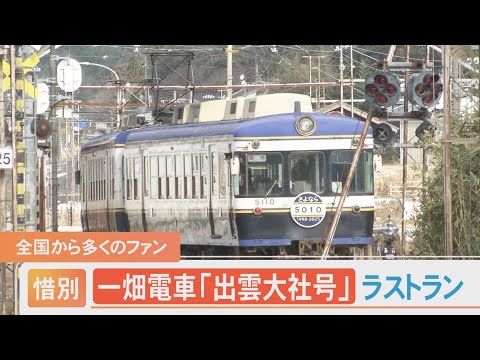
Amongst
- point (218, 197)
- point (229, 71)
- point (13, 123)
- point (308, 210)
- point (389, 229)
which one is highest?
point (229, 71)

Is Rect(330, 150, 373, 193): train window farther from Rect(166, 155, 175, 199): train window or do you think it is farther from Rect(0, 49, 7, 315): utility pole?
Rect(0, 49, 7, 315): utility pole

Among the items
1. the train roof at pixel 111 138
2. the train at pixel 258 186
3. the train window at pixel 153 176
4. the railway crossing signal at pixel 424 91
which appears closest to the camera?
the train at pixel 258 186

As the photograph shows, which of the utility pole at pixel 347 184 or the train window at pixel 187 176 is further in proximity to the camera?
the train window at pixel 187 176

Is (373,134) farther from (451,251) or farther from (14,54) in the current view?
(14,54)

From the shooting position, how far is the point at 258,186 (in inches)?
883

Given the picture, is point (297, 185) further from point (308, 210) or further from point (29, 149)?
point (29, 149)

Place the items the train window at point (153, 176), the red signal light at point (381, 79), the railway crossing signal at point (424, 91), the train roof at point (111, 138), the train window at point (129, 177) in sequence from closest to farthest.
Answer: the red signal light at point (381, 79) < the railway crossing signal at point (424, 91) < the train window at point (153, 176) < the train window at point (129, 177) < the train roof at point (111, 138)

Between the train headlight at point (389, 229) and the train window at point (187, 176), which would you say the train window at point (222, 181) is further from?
the train headlight at point (389, 229)

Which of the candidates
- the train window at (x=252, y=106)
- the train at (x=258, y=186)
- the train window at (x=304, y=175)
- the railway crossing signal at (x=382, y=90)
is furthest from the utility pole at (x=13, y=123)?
the railway crossing signal at (x=382, y=90)

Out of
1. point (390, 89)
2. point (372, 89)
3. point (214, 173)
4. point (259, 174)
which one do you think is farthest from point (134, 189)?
point (390, 89)

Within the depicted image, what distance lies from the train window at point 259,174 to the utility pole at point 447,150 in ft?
4.21

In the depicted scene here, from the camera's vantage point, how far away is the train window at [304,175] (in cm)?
2239

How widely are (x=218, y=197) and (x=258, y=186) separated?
0.36 metres

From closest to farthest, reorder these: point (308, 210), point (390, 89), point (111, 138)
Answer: point (308, 210) → point (390, 89) → point (111, 138)
